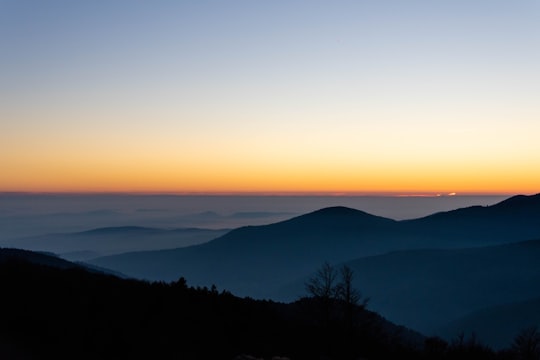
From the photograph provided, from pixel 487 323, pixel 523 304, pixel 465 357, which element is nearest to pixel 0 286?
pixel 465 357

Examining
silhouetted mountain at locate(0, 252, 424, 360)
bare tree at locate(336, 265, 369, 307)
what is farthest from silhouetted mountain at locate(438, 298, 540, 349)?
silhouetted mountain at locate(0, 252, 424, 360)

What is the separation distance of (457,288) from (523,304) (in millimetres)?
53365

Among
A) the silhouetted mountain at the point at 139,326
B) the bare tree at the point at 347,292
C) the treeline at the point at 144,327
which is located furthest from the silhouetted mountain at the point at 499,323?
the silhouetted mountain at the point at 139,326

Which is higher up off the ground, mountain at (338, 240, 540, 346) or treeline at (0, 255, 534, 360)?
treeline at (0, 255, 534, 360)

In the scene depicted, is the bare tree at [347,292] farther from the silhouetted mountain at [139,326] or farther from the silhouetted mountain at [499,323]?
the silhouetted mountain at [499,323]

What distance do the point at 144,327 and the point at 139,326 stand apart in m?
0.20

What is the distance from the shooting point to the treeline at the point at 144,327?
16.6m

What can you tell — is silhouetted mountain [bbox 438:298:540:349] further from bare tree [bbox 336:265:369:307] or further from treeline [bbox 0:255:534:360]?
treeline [bbox 0:255:534:360]

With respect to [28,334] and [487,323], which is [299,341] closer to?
[28,334]

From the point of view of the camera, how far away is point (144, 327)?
62.6 ft

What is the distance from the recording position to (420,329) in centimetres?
13625

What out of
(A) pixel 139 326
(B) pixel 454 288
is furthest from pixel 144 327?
(B) pixel 454 288

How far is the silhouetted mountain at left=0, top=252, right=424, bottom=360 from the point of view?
54.4 ft

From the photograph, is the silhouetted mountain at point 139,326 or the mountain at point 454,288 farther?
the mountain at point 454,288
